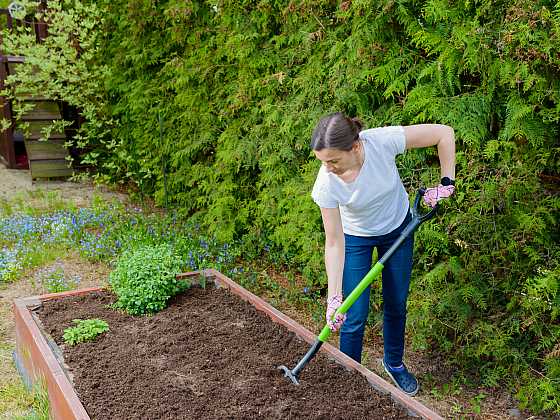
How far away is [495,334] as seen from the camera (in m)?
3.22

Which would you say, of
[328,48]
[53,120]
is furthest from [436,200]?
[53,120]

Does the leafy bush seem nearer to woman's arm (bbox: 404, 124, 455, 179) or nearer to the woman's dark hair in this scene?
the woman's dark hair

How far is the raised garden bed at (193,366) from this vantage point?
2.61 m

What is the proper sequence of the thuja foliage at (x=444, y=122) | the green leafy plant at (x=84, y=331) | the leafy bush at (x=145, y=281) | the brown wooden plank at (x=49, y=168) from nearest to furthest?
the thuja foliage at (x=444, y=122) < the green leafy plant at (x=84, y=331) < the leafy bush at (x=145, y=281) < the brown wooden plank at (x=49, y=168)

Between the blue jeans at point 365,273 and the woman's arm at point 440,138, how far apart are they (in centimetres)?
40

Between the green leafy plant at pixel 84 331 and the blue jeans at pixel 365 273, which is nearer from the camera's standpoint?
the blue jeans at pixel 365 273

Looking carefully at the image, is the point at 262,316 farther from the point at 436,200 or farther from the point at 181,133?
the point at 181,133

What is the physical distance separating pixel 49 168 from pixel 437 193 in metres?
6.37

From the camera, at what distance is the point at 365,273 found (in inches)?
120

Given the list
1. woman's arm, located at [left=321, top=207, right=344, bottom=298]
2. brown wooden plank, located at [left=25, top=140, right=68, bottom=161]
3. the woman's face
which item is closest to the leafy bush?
woman's arm, located at [left=321, top=207, right=344, bottom=298]

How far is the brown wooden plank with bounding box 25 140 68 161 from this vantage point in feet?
25.9

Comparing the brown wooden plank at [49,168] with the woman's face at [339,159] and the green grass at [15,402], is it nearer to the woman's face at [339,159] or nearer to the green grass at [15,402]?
the green grass at [15,402]

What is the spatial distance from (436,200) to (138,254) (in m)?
1.91

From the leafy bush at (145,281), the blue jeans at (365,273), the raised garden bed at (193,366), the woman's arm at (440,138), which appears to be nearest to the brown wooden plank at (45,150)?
the raised garden bed at (193,366)
